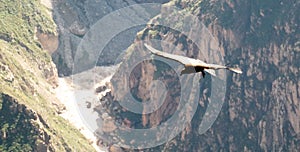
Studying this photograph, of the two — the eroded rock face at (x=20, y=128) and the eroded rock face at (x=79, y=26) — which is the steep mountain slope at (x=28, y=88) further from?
the eroded rock face at (x=79, y=26)

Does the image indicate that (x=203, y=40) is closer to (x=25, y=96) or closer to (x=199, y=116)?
(x=199, y=116)

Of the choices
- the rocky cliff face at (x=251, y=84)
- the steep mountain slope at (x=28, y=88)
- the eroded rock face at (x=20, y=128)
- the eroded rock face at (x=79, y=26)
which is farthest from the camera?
the eroded rock face at (x=79, y=26)

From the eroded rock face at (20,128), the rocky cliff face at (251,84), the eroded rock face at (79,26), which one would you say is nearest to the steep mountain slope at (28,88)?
the eroded rock face at (20,128)

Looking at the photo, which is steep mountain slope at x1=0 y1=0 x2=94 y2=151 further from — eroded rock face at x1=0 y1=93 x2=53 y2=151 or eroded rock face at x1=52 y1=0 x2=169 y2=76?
eroded rock face at x1=52 y1=0 x2=169 y2=76

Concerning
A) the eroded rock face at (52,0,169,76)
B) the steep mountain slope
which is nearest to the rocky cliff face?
the steep mountain slope

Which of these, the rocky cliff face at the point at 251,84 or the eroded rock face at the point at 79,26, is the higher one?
the eroded rock face at the point at 79,26

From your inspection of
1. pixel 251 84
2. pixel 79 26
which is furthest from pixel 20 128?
pixel 79 26

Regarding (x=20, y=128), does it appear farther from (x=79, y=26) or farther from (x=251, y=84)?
(x=79, y=26)
